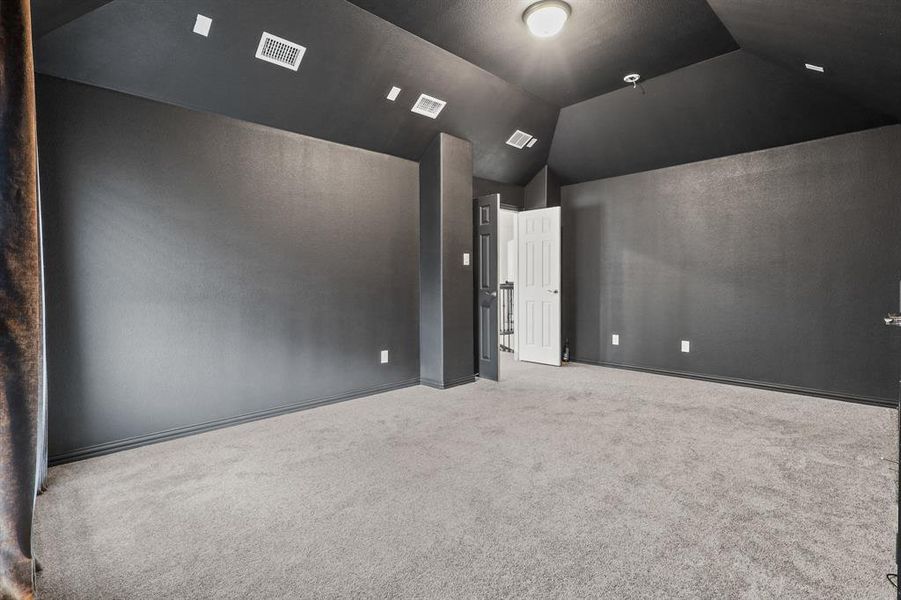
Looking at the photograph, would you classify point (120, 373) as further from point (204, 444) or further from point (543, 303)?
point (543, 303)


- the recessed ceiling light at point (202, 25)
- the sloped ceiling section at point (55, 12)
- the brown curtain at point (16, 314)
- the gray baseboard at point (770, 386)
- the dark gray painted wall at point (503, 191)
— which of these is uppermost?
the recessed ceiling light at point (202, 25)

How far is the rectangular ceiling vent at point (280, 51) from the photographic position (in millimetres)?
2824

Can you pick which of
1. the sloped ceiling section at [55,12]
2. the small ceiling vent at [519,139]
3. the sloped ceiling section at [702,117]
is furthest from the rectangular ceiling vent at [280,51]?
the sloped ceiling section at [702,117]

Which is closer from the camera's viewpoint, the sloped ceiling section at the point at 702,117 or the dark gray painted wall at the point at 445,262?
the sloped ceiling section at the point at 702,117

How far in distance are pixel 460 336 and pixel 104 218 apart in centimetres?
302

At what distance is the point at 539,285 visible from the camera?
5645 millimetres

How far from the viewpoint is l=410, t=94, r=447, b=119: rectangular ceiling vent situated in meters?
3.83

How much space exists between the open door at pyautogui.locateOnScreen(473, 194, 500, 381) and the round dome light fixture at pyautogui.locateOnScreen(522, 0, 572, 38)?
184 cm

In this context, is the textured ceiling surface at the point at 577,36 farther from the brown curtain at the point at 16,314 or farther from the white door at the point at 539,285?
the brown curtain at the point at 16,314

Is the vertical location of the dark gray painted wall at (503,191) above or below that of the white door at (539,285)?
above

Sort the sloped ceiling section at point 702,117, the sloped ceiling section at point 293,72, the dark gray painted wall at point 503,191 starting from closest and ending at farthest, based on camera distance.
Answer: the sloped ceiling section at point 293,72 → the sloped ceiling section at point 702,117 → the dark gray painted wall at point 503,191

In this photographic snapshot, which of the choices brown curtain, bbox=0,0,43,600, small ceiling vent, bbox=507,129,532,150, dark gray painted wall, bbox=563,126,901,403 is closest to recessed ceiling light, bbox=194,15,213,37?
brown curtain, bbox=0,0,43,600

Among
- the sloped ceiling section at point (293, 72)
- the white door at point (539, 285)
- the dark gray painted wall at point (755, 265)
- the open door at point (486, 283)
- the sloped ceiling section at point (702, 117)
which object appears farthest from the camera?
the white door at point (539, 285)

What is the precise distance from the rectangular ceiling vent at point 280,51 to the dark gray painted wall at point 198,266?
0.58m
